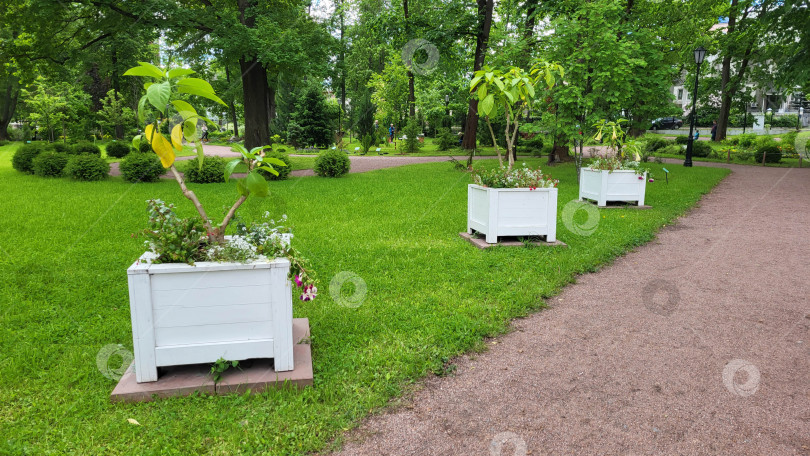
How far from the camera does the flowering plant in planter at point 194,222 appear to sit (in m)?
2.90

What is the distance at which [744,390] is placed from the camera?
126 inches

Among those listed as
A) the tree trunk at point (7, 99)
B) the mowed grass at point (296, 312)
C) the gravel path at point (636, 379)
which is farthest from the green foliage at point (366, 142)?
the gravel path at point (636, 379)

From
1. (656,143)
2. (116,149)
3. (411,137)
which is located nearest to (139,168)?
(116,149)

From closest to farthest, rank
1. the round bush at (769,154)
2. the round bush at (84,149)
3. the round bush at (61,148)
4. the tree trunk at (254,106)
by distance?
the round bush at (84,149)
the round bush at (61,148)
the tree trunk at (254,106)
the round bush at (769,154)

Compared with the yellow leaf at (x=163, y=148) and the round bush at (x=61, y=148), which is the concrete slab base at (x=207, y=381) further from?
the round bush at (x=61, y=148)

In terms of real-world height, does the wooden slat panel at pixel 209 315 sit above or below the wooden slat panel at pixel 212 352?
above

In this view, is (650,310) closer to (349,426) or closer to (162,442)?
(349,426)

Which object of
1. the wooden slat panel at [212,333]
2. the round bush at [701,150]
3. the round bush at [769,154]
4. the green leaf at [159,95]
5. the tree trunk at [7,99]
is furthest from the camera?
the tree trunk at [7,99]

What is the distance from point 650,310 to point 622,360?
1285mm

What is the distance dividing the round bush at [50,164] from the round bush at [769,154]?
2601 centimetres

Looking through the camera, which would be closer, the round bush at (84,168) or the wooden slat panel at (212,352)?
the wooden slat panel at (212,352)

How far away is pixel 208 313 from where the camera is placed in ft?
10.3

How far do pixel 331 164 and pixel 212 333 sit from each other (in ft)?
43.8

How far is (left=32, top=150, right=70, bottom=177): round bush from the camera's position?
1488cm
